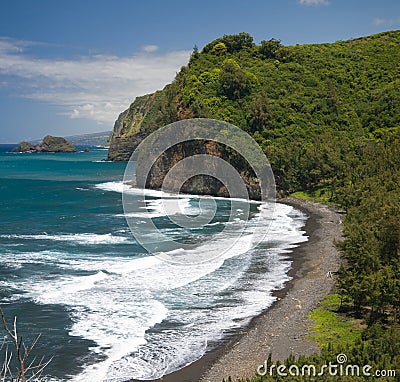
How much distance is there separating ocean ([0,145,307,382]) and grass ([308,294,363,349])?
122 inches

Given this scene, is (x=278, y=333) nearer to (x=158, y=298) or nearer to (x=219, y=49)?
(x=158, y=298)

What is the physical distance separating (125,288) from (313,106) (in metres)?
60.5

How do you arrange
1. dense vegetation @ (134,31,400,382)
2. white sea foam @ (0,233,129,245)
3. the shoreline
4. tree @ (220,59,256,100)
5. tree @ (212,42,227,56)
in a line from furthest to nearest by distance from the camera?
tree @ (212,42,227,56)
tree @ (220,59,256,100)
dense vegetation @ (134,31,400,382)
white sea foam @ (0,233,129,245)
the shoreline

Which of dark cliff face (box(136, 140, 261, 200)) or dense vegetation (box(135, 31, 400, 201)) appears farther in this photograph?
dark cliff face (box(136, 140, 261, 200))

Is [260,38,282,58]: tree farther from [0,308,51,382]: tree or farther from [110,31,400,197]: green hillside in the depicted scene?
[0,308,51,382]: tree

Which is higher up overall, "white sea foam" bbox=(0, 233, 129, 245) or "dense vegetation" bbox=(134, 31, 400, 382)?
"dense vegetation" bbox=(134, 31, 400, 382)

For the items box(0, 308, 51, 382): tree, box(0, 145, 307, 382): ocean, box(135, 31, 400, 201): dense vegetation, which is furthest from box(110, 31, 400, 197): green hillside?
box(0, 308, 51, 382): tree

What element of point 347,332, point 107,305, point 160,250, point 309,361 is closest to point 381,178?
point 160,250

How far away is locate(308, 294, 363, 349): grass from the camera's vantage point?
834 inches

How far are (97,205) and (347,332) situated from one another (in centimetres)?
4565

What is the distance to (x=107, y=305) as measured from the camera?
2630 cm

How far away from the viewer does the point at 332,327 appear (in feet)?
74.4

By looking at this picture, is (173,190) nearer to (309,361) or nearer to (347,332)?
(347,332)

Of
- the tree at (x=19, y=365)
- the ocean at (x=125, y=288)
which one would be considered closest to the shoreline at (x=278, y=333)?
the ocean at (x=125, y=288)
